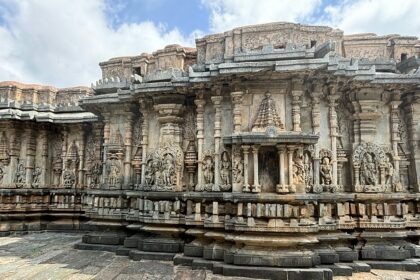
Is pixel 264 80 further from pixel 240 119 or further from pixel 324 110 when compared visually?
pixel 324 110

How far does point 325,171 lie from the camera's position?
7.61 metres

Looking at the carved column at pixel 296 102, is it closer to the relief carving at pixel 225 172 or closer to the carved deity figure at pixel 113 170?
the relief carving at pixel 225 172

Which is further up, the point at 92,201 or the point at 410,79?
the point at 410,79

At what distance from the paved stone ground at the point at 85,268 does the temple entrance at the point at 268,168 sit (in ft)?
7.33

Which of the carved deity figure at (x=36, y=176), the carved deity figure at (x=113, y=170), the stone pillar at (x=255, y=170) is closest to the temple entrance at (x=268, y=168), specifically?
the stone pillar at (x=255, y=170)

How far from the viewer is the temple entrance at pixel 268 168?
279 inches

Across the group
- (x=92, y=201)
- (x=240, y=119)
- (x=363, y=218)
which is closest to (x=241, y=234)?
(x=240, y=119)

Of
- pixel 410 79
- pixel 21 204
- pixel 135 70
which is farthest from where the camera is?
pixel 135 70

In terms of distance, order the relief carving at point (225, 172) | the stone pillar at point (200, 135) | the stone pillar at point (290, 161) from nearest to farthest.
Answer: the stone pillar at point (290, 161) < the relief carving at point (225, 172) < the stone pillar at point (200, 135)

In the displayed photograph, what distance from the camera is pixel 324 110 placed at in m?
7.92

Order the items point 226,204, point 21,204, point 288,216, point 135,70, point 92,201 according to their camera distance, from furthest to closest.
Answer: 1. point 135,70
2. point 21,204
3. point 92,201
4. point 226,204
5. point 288,216

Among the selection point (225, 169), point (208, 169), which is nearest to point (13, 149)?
point (208, 169)

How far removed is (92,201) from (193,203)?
12.5ft

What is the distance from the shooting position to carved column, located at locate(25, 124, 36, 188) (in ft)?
42.8
